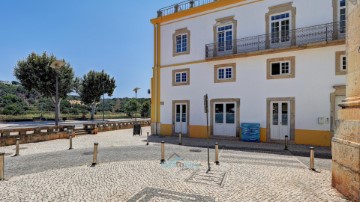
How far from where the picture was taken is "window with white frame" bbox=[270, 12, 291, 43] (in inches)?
560

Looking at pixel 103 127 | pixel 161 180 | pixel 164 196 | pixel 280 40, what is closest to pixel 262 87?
pixel 280 40

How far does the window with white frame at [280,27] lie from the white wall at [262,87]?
132 cm

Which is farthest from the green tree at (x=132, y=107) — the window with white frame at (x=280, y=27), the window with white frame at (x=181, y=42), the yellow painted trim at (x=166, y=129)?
the window with white frame at (x=280, y=27)

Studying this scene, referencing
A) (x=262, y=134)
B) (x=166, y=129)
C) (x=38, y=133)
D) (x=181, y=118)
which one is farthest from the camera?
(x=166, y=129)

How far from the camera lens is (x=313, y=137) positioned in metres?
13.0

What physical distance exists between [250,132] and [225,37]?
7.61 meters

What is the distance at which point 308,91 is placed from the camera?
13141 mm

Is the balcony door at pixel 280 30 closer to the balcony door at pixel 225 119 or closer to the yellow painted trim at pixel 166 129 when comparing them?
the balcony door at pixel 225 119

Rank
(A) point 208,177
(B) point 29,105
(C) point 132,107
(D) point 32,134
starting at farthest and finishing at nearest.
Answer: (B) point 29,105 < (C) point 132,107 < (D) point 32,134 < (A) point 208,177

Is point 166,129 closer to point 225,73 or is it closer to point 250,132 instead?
point 225,73

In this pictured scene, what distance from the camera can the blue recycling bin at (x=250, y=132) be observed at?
47.4 ft

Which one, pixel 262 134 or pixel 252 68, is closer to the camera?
pixel 262 134

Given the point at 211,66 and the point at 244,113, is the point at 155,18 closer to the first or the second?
the point at 211,66

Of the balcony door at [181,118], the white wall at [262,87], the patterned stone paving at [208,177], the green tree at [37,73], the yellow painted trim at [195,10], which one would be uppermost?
the yellow painted trim at [195,10]
